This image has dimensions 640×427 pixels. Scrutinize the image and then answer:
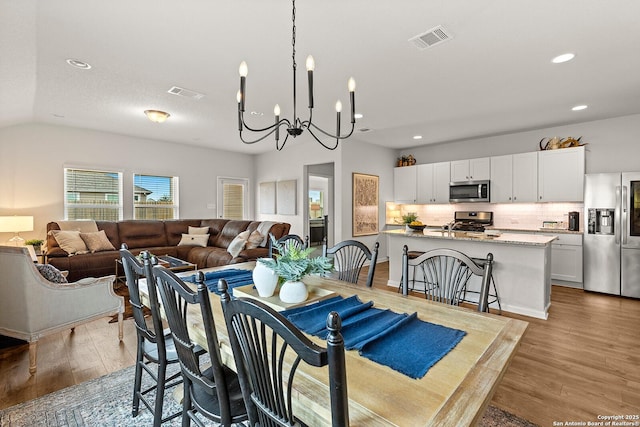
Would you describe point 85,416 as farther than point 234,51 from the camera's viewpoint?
No

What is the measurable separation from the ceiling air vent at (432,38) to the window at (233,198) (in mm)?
5985

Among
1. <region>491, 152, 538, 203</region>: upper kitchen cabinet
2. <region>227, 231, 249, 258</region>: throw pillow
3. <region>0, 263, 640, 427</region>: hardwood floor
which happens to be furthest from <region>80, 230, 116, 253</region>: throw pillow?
<region>491, 152, 538, 203</region>: upper kitchen cabinet

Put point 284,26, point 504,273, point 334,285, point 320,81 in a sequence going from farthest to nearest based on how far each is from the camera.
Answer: point 504,273 → point 320,81 → point 284,26 → point 334,285

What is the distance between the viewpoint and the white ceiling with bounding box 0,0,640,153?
212 centimetres

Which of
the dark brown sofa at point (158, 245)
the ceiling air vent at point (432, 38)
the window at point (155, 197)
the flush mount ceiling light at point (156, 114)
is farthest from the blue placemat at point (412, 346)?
the window at point (155, 197)

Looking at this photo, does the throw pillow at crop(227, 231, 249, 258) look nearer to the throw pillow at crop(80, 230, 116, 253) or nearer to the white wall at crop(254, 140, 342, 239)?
the white wall at crop(254, 140, 342, 239)

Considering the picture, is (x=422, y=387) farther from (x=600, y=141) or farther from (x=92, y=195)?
(x=92, y=195)

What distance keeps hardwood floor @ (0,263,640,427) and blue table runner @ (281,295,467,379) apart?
4.01ft

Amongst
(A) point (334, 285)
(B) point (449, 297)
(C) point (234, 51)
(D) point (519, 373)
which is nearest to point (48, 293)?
(A) point (334, 285)

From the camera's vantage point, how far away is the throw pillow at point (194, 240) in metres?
6.03

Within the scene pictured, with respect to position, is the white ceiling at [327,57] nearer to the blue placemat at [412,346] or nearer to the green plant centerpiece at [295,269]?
the green plant centerpiece at [295,269]

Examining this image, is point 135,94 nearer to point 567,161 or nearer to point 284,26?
point 284,26

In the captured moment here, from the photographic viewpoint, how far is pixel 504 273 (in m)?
3.68

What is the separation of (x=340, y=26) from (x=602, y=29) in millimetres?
1974
